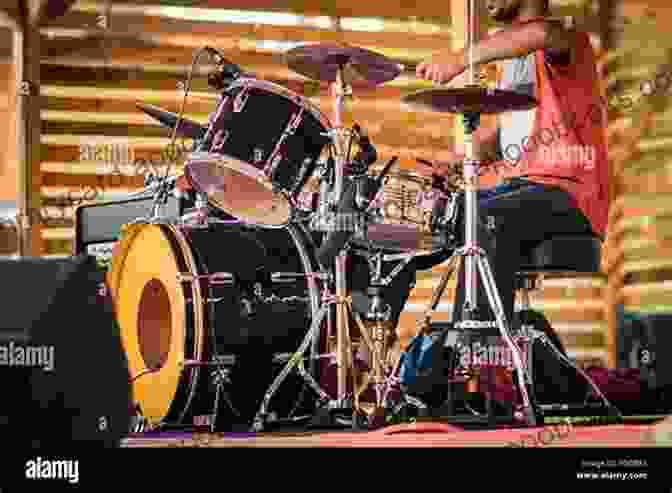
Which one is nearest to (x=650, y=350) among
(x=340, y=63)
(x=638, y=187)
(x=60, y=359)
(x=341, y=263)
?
(x=638, y=187)

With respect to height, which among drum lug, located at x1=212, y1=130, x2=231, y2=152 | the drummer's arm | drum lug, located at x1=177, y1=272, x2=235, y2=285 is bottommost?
drum lug, located at x1=177, y1=272, x2=235, y2=285

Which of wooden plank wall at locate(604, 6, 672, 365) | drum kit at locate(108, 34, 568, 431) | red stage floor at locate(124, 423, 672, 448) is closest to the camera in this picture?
red stage floor at locate(124, 423, 672, 448)

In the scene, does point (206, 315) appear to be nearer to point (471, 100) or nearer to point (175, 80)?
point (175, 80)

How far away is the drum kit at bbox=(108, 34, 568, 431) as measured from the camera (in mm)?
4016

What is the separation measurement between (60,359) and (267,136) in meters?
0.97

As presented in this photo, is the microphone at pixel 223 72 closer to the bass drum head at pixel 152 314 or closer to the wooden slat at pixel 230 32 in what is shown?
the wooden slat at pixel 230 32

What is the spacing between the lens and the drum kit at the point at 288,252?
158 inches

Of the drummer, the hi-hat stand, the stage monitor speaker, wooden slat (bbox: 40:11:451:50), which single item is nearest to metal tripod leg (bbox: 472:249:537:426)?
the hi-hat stand

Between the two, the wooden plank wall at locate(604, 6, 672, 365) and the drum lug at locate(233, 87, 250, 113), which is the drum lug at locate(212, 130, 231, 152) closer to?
the drum lug at locate(233, 87, 250, 113)

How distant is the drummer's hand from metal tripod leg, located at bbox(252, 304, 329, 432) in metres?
0.69

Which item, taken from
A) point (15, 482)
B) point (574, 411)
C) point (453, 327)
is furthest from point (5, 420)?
point (574, 411)

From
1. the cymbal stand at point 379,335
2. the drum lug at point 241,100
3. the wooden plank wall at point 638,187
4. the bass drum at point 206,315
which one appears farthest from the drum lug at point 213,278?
the wooden plank wall at point 638,187

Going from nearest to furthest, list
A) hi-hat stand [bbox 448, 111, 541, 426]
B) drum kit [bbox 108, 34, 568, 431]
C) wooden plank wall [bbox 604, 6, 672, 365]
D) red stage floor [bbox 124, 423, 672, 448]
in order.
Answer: red stage floor [bbox 124, 423, 672, 448], hi-hat stand [bbox 448, 111, 541, 426], drum kit [bbox 108, 34, 568, 431], wooden plank wall [bbox 604, 6, 672, 365]

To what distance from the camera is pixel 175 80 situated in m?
4.18
